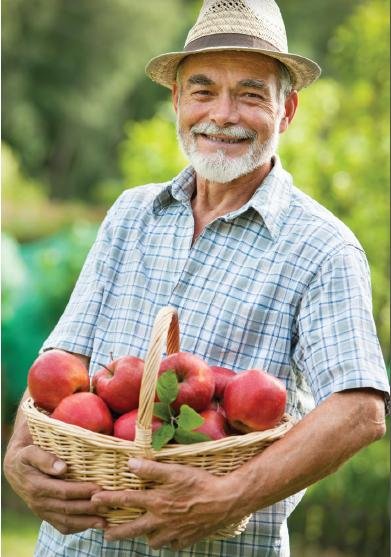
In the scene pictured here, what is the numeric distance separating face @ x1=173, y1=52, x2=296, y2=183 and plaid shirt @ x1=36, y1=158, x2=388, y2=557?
100mm

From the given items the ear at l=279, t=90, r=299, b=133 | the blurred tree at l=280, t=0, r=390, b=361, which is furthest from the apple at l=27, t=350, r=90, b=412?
the blurred tree at l=280, t=0, r=390, b=361

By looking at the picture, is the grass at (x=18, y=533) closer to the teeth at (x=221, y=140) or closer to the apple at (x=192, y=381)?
the teeth at (x=221, y=140)

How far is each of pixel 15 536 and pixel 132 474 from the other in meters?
4.72

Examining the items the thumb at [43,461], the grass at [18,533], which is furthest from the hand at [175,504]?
the grass at [18,533]

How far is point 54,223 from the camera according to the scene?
385 inches

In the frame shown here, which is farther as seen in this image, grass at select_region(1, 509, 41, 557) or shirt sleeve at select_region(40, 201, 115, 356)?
grass at select_region(1, 509, 41, 557)

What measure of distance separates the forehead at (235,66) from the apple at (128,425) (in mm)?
927

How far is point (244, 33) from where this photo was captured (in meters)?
2.39

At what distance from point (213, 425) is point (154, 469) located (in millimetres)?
148

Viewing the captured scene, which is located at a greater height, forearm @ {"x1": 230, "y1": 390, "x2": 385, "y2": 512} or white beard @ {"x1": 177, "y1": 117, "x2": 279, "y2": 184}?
white beard @ {"x1": 177, "y1": 117, "x2": 279, "y2": 184}

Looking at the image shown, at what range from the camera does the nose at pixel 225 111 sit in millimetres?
2346

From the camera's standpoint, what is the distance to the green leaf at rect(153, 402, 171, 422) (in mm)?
1879

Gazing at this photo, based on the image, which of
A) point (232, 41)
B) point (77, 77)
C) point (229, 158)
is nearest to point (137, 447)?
point (229, 158)

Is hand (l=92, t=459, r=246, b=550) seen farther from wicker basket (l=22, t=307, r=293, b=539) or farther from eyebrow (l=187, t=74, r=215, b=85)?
eyebrow (l=187, t=74, r=215, b=85)
